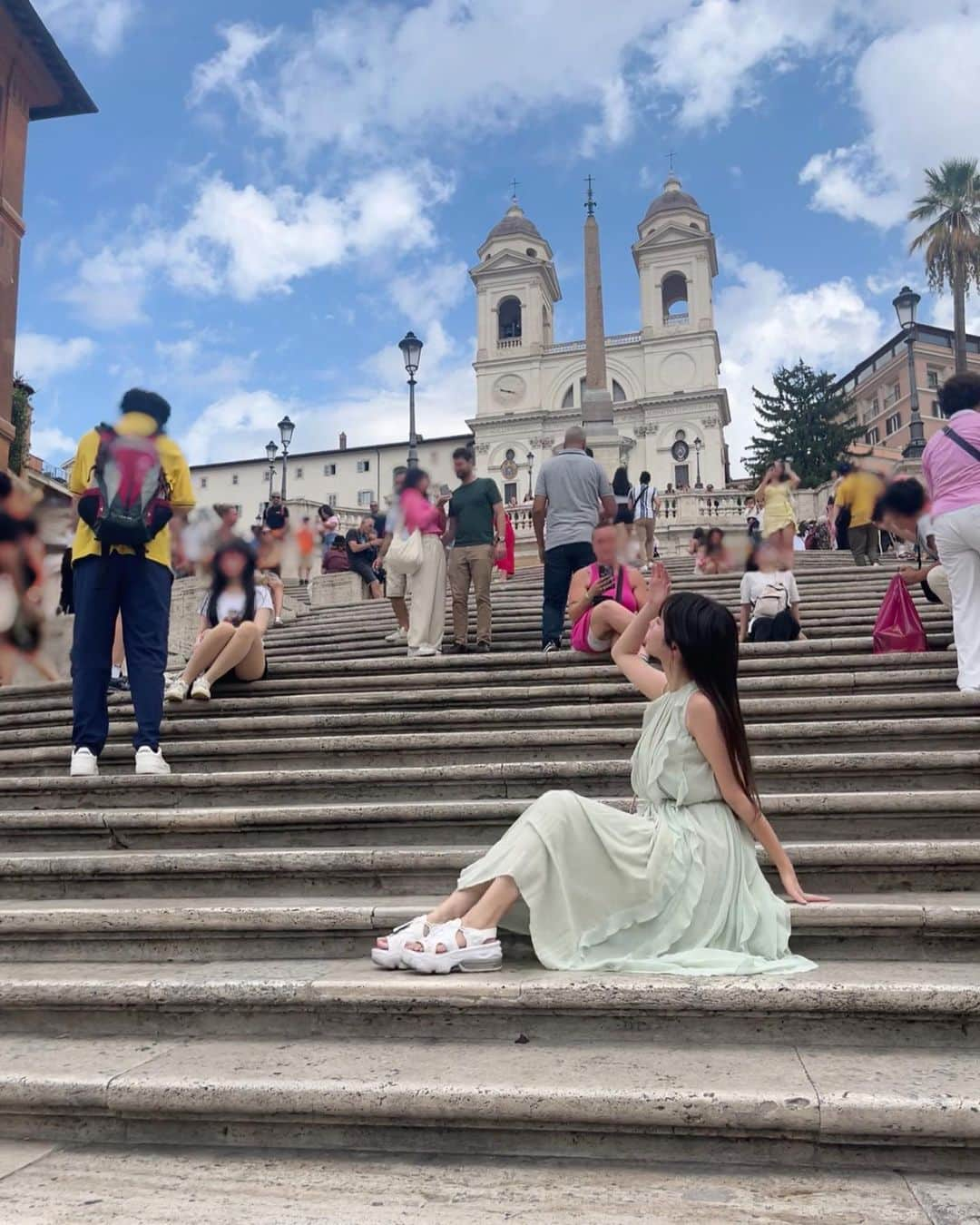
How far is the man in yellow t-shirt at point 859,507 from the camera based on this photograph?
41.4ft

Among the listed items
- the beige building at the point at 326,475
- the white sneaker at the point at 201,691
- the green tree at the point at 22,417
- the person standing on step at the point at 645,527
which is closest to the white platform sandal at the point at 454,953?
the white sneaker at the point at 201,691

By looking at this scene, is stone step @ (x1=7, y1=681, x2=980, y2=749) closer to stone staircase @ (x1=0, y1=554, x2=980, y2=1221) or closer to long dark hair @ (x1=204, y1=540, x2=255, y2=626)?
stone staircase @ (x1=0, y1=554, x2=980, y2=1221)

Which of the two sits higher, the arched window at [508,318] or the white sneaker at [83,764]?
the arched window at [508,318]

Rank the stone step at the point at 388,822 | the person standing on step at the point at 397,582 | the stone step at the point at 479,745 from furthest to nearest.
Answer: the person standing on step at the point at 397,582 → the stone step at the point at 479,745 → the stone step at the point at 388,822

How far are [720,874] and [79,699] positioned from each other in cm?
355

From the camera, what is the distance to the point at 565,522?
292 inches

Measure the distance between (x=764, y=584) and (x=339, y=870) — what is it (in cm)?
452

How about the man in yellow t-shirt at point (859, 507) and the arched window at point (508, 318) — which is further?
the arched window at point (508, 318)

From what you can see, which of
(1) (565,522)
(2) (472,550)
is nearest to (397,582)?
(2) (472,550)

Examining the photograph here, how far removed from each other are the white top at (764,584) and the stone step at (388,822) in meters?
3.13

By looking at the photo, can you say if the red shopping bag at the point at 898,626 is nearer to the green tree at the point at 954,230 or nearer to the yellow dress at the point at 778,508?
the yellow dress at the point at 778,508

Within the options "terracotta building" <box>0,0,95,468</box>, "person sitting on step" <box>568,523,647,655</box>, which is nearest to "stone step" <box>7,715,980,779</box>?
"person sitting on step" <box>568,523,647,655</box>

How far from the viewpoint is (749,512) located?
26.9 metres

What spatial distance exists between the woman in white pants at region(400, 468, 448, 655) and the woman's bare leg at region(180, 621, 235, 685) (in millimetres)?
1658
